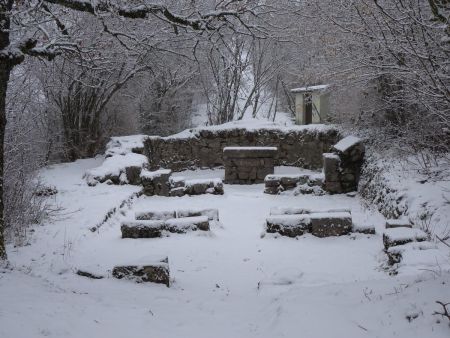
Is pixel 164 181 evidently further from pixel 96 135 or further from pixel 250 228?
pixel 96 135

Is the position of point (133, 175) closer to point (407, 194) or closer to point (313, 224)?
point (313, 224)

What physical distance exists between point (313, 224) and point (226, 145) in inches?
343

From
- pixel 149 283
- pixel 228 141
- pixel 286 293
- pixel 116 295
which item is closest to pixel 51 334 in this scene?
pixel 116 295

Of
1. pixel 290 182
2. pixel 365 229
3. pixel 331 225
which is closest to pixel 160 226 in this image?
pixel 331 225

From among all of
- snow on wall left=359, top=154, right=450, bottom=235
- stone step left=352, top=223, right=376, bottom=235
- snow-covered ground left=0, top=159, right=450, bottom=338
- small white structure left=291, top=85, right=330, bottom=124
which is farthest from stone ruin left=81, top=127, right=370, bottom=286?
small white structure left=291, top=85, right=330, bottom=124

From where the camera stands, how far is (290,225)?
7680 mm

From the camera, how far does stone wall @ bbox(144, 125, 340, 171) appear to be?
1518 cm

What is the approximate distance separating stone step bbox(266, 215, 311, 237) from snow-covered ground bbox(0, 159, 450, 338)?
0.55ft

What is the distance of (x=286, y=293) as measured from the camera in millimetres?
4793

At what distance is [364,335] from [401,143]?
7.89 meters

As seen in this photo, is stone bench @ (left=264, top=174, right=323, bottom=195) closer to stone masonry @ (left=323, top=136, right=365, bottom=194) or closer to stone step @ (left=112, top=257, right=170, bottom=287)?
stone masonry @ (left=323, top=136, right=365, bottom=194)

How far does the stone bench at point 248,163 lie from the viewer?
1345cm

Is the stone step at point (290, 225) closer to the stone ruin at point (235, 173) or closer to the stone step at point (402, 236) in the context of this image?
the stone ruin at point (235, 173)

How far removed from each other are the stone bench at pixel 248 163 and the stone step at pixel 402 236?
Answer: 743 centimetres
